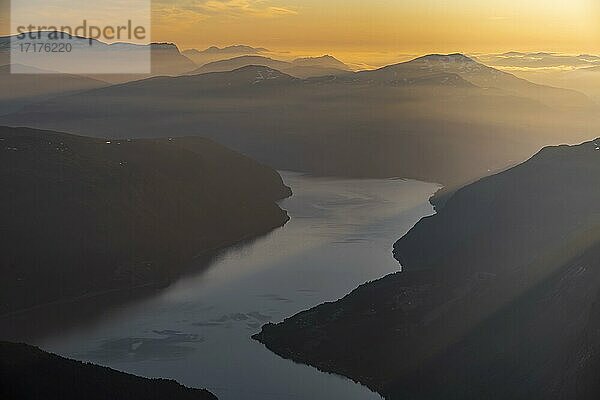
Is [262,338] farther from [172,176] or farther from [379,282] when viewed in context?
[172,176]

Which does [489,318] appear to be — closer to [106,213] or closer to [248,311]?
[248,311]

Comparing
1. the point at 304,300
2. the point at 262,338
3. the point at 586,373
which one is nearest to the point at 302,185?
the point at 304,300

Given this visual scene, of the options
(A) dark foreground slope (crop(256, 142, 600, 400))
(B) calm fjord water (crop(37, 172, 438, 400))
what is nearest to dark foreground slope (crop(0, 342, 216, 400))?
(B) calm fjord water (crop(37, 172, 438, 400))

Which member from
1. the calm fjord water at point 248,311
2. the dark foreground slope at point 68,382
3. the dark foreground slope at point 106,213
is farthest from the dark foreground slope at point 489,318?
the dark foreground slope at point 106,213

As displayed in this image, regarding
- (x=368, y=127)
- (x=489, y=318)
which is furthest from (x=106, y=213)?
(x=368, y=127)

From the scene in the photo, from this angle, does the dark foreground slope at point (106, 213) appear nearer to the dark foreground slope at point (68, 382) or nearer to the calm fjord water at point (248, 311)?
the calm fjord water at point (248, 311)
